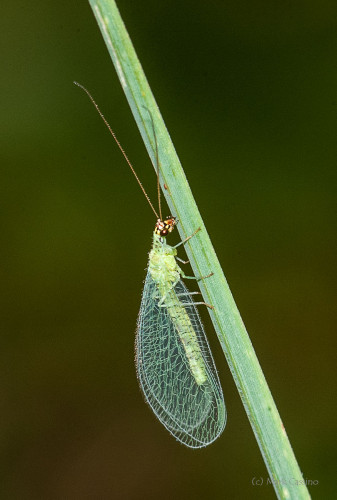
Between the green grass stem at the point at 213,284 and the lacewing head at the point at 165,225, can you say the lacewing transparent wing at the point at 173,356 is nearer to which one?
the lacewing head at the point at 165,225

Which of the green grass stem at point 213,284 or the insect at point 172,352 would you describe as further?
the insect at point 172,352

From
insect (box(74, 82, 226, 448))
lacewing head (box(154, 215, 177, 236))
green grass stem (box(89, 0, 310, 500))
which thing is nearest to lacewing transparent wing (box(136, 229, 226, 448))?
insect (box(74, 82, 226, 448))

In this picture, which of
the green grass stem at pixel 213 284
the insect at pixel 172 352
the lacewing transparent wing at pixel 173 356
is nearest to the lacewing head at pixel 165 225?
the insect at pixel 172 352

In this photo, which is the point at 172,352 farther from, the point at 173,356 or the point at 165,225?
the point at 165,225

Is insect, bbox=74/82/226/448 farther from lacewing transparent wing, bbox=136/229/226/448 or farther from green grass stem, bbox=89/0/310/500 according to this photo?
green grass stem, bbox=89/0/310/500

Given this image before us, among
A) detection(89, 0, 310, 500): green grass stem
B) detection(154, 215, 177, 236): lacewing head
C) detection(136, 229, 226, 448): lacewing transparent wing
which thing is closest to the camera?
detection(89, 0, 310, 500): green grass stem

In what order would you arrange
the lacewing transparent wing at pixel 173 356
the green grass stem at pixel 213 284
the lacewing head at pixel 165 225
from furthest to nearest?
the lacewing transparent wing at pixel 173 356, the lacewing head at pixel 165 225, the green grass stem at pixel 213 284

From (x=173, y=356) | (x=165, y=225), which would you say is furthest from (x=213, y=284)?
(x=173, y=356)

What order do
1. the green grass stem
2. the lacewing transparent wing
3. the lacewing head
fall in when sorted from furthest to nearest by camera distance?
the lacewing transparent wing
the lacewing head
the green grass stem

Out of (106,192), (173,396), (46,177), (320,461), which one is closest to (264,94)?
(106,192)
